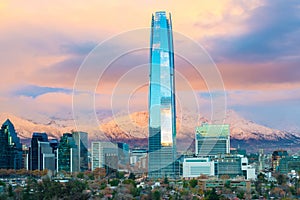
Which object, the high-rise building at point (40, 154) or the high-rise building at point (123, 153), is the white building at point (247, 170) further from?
the high-rise building at point (40, 154)

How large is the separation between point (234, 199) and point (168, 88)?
54.1 ft

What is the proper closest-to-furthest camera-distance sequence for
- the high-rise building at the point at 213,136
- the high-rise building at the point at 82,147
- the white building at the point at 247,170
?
the white building at the point at 247,170
the high-rise building at the point at 82,147
the high-rise building at the point at 213,136

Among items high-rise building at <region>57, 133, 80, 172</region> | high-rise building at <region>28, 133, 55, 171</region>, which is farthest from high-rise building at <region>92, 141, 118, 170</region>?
high-rise building at <region>28, 133, 55, 171</region>

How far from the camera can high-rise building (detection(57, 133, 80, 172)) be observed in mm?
35963

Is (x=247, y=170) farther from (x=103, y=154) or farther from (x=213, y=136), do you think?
(x=213, y=136)

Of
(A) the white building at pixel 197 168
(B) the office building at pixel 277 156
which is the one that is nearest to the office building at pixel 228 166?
(A) the white building at pixel 197 168

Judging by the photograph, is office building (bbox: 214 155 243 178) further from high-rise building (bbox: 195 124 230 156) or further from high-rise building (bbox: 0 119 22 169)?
high-rise building (bbox: 0 119 22 169)

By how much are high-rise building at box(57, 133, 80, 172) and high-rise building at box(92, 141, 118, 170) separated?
1.30m

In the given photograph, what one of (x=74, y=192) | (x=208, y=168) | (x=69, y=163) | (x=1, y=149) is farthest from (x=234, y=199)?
(x=1, y=149)

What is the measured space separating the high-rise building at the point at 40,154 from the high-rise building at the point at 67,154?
0.63 meters

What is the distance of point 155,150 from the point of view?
35344mm

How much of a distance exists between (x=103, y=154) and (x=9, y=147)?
6362 millimetres

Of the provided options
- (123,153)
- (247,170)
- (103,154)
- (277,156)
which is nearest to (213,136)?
(277,156)

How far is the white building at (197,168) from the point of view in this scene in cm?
3456
